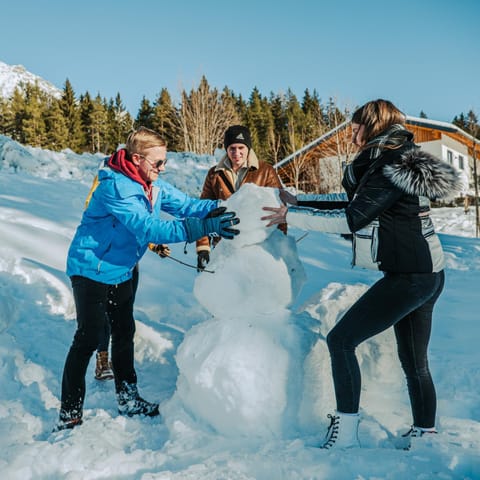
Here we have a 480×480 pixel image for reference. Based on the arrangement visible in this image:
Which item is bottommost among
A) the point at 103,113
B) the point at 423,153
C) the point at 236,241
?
the point at 236,241

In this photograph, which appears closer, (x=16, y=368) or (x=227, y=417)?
(x=227, y=417)

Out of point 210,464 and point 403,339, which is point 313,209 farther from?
point 210,464

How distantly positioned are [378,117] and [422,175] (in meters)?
0.38

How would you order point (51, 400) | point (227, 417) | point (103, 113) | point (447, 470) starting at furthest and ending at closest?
point (103, 113) → point (51, 400) → point (227, 417) → point (447, 470)

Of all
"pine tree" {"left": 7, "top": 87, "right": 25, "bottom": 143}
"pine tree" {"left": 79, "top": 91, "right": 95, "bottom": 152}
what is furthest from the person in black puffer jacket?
"pine tree" {"left": 7, "top": 87, "right": 25, "bottom": 143}

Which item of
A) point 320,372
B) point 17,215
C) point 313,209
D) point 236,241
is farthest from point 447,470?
point 17,215

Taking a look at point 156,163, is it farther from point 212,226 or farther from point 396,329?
point 396,329

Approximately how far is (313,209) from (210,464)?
1.32m

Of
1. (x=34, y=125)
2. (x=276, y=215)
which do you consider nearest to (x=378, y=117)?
(x=276, y=215)

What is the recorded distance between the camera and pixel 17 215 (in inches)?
264

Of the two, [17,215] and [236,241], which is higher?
[17,215]

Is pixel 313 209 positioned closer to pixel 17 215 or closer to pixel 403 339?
pixel 403 339

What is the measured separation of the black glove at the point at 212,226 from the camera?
2.42m

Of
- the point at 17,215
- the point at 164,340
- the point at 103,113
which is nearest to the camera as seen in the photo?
the point at 164,340
